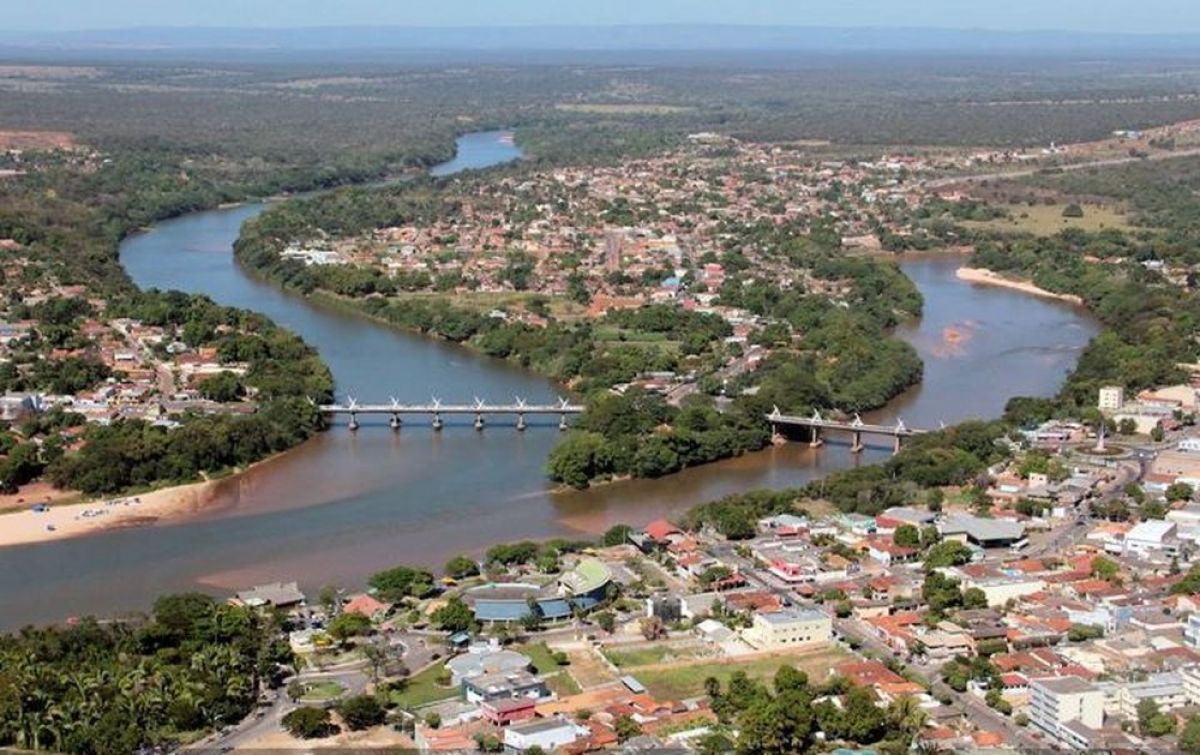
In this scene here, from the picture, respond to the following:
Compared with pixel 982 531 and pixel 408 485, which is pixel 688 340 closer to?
pixel 408 485

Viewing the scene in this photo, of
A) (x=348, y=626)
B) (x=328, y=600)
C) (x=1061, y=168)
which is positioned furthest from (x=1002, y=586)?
(x=1061, y=168)

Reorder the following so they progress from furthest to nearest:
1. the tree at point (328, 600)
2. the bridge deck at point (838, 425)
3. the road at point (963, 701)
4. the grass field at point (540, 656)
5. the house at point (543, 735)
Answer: the bridge deck at point (838, 425), the tree at point (328, 600), the grass field at point (540, 656), the road at point (963, 701), the house at point (543, 735)

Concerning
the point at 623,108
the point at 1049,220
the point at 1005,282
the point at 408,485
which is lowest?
the point at 623,108

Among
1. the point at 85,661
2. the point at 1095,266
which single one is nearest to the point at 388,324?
the point at 1095,266

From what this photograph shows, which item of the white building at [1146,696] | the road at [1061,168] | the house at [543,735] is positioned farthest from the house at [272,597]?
the road at [1061,168]

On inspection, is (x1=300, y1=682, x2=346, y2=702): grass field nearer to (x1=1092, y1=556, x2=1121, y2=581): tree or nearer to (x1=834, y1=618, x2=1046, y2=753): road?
(x1=834, y1=618, x2=1046, y2=753): road

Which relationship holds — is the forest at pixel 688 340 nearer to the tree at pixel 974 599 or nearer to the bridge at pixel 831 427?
the bridge at pixel 831 427
